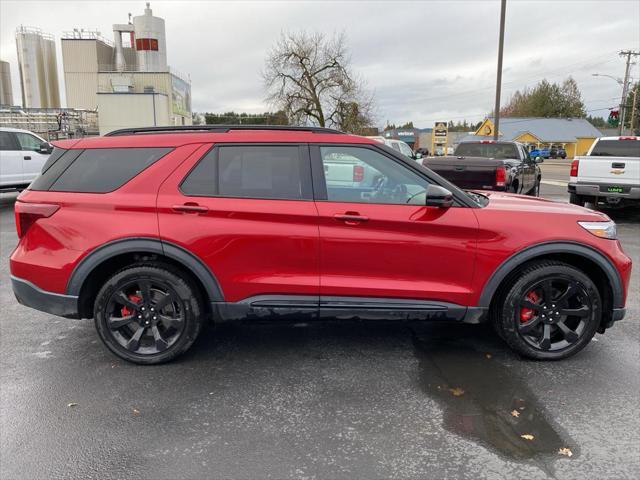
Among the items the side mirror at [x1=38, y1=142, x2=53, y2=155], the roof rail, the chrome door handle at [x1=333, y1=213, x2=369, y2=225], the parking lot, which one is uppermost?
the side mirror at [x1=38, y1=142, x2=53, y2=155]

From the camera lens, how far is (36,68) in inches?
2406

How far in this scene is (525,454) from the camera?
272 centimetres

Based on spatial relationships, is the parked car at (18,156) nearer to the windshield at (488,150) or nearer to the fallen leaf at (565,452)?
the windshield at (488,150)

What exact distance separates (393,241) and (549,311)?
134 cm

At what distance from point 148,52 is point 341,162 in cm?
5859

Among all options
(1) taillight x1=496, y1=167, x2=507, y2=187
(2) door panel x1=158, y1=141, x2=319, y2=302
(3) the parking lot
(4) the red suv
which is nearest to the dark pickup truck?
(1) taillight x1=496, y1=167, x2=507, y2=187

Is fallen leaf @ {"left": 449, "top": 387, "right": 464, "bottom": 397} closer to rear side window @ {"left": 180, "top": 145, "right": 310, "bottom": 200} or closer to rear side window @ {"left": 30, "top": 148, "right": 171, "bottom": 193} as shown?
rear side window @ {"left": 180, "top": 145, "right": 310, "bottom": 200}

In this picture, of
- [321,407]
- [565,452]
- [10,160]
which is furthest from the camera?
[10,160]

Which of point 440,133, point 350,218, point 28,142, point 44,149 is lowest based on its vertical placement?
point 350,218

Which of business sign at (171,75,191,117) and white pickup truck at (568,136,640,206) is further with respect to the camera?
business sign at (171,75,191,117)

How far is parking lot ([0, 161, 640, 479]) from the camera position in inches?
105

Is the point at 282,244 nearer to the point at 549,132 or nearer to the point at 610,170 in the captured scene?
the point at 610,170

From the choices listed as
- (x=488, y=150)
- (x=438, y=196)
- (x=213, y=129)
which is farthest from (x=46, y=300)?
(x=488, y=150)

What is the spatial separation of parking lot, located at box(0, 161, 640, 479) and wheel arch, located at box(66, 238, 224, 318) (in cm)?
62
